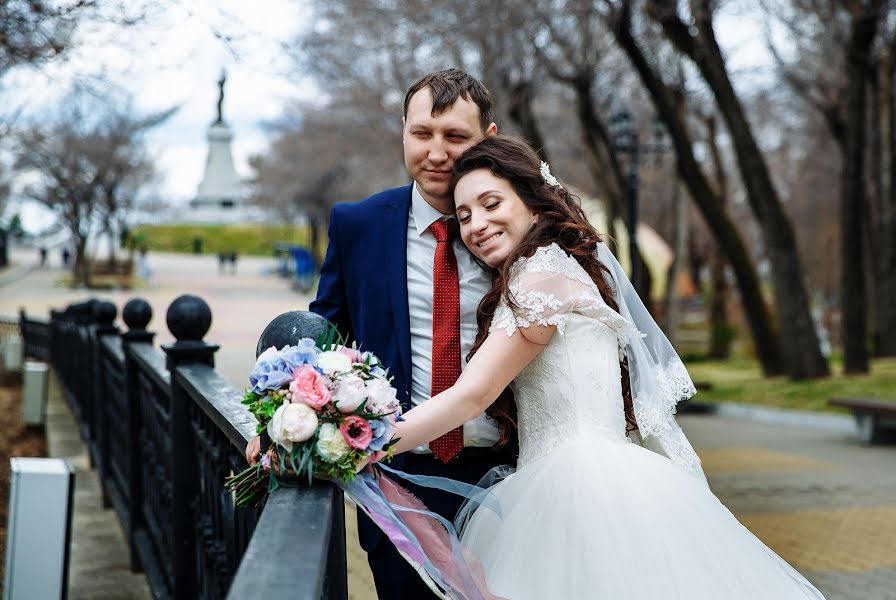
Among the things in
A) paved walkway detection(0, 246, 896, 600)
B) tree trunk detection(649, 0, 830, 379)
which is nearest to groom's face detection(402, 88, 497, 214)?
paved walkway detection(0, 246, 896, 600)

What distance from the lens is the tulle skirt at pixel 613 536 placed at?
2566 millimetres

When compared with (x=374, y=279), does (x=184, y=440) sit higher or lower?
lower

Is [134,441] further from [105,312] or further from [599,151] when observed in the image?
[599,151]

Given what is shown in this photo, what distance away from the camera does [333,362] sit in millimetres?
2145

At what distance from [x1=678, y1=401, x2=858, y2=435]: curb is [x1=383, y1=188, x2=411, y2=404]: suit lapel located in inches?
427

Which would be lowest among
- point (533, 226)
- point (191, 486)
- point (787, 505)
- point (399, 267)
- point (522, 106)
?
point (787, 505)

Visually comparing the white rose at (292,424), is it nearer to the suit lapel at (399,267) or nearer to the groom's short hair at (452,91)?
the suit lapel at (399,267)

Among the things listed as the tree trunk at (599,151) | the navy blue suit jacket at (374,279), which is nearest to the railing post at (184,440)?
the navy blue suit jacket at (374,279)

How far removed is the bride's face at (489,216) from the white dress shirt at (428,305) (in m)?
0.15

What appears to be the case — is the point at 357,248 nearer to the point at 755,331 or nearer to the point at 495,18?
the point at 495,18

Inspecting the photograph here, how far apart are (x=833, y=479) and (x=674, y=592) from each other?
23.8 feet

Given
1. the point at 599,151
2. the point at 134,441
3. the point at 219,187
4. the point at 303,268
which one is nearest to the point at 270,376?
the point at 134,441

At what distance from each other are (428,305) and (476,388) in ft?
1.64

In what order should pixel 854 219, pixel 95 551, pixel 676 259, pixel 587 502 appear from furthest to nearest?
pixel 676 259
pixel 854 219
pixel 95 551
pixel 587 502
